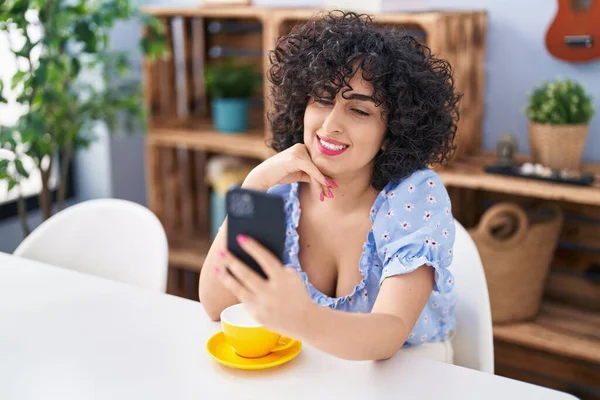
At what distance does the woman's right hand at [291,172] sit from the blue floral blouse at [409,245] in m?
0.10

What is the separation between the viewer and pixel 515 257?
215 cm

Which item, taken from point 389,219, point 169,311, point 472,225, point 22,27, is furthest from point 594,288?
point 22,27

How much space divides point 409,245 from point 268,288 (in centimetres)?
42

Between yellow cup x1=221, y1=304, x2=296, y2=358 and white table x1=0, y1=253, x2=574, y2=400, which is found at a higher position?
yellow cup x1=221, y1=304, x2=296, y2=358

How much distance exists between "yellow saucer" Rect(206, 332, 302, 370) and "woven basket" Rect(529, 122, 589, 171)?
1.20 meters

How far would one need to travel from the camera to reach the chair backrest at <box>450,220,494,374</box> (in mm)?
1451

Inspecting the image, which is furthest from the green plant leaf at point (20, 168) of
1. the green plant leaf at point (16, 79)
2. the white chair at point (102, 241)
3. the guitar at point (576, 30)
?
the guitar at point (576, 30)

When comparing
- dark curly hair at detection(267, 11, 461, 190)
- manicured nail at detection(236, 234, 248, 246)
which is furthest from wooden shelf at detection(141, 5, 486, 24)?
manicured nail at detection(236, 234, 248, 246)

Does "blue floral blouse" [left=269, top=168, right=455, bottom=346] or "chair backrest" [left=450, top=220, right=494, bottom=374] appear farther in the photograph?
"chair backrest" [left=450, top=220, right=494, bottom=374]

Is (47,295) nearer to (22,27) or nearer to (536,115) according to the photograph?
(22,27)

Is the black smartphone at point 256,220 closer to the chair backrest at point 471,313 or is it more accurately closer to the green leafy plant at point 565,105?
the chair backrest at point 471,313

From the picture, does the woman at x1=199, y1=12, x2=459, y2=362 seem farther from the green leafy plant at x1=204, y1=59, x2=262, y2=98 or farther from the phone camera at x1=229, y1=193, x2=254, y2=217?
the green leafy plant at x1=204, y1=59, x2=262, y2=98

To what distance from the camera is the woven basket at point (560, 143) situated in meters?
2.09

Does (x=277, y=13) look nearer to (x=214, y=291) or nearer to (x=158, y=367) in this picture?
(x=214, y=291)
